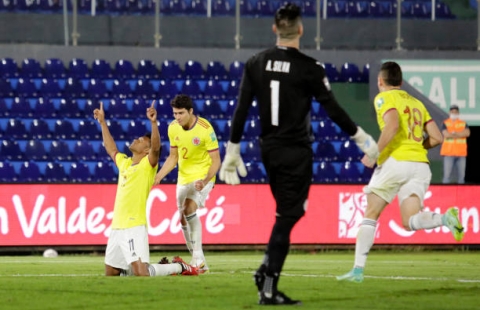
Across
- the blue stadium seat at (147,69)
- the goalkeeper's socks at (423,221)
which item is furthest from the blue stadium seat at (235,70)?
the goalkeeper's socks at (423,221)

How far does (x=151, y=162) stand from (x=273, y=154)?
12.4 ft

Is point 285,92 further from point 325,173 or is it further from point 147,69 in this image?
point 147,69

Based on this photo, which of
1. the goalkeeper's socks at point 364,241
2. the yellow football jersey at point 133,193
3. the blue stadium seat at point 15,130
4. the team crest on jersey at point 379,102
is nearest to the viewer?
the goalkeeper's socks at point 364,241

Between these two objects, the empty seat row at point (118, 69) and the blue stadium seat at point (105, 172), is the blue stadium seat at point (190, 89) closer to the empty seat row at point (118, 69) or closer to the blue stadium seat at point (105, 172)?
the empty seat row at point (118, 69)

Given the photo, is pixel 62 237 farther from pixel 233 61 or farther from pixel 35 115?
pixel 233 61

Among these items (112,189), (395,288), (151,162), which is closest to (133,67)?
(112,189)

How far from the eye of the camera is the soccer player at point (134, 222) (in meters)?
11.6

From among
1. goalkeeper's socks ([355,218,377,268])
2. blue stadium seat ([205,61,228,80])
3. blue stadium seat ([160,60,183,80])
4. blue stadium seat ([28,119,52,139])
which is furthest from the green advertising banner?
goalkeeper's socks ([355,218,377,268])

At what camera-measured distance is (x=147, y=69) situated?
23.6 meters

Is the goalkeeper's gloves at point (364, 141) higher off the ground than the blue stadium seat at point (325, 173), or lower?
higher

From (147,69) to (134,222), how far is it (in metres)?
12.2

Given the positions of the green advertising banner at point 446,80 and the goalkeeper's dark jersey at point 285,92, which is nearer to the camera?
Answer: the goalkeeper's dark jersey at point 285,92

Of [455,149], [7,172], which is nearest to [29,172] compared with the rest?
[7,172]

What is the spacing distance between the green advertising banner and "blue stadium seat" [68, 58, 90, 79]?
21.6 feet
